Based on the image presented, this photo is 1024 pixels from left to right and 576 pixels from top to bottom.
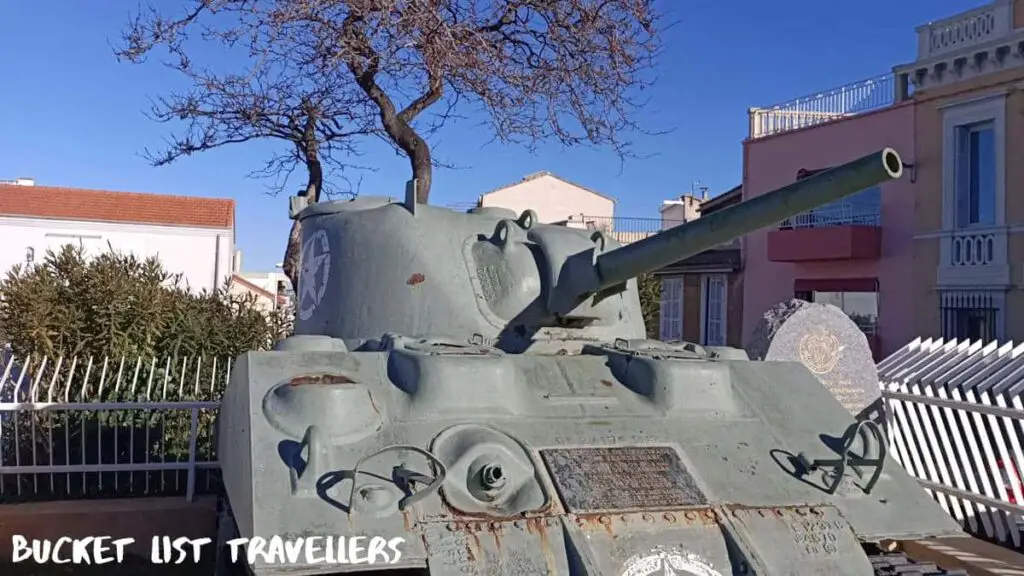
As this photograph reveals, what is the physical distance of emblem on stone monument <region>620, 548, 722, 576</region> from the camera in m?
3.45

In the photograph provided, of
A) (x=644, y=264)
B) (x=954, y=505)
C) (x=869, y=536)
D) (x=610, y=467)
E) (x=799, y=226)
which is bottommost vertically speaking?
(x=954, y=505)

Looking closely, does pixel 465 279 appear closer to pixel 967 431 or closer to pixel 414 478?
pixel 414 478

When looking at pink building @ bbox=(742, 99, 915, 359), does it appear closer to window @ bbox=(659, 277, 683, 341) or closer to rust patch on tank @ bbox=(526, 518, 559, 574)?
window @ bbox=(659, 277, 683, 341)

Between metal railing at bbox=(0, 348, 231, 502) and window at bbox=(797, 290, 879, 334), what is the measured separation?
12793 mm

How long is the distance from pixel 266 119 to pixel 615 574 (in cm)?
943

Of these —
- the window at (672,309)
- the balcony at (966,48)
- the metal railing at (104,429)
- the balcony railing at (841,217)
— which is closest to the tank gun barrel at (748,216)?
the metal railing at (104,429)

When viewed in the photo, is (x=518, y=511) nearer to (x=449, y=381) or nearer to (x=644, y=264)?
(x=449, y=381)

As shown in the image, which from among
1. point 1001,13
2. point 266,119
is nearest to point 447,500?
point 266,119

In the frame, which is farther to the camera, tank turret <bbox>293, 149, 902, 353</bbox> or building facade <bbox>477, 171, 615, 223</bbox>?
building facade <bbox>477, 171, 615, 223</bbox>

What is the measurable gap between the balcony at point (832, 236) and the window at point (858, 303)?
0.82 m

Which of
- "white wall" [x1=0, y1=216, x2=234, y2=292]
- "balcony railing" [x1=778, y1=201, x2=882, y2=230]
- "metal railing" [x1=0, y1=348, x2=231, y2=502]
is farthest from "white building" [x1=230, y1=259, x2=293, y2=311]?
"metal railing" [x1=0, y1=348, x2=231, y2=502]

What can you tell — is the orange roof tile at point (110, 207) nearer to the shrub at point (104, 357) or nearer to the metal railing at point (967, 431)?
the shrub at point (104, 357)

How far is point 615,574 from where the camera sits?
339cm

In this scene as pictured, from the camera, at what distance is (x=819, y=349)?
861 centimetres
